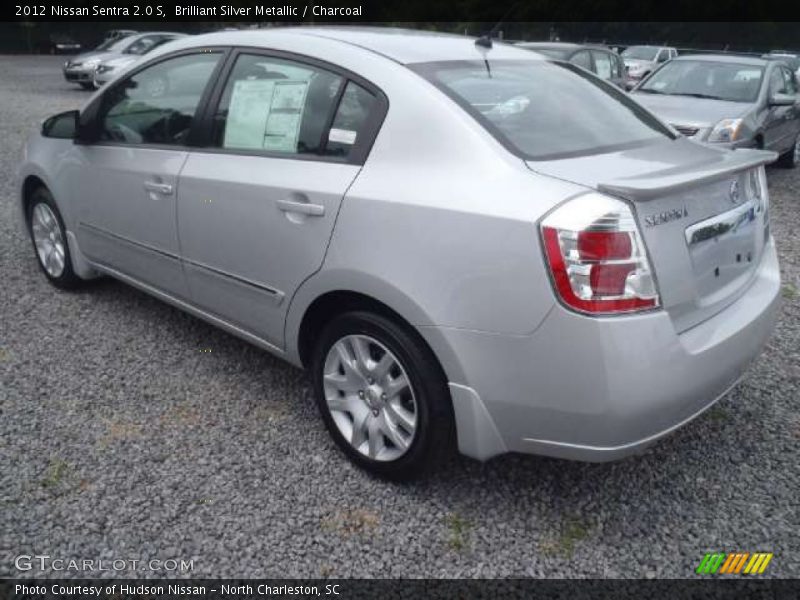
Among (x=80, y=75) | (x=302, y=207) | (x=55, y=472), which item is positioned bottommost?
(x=55, y=472)

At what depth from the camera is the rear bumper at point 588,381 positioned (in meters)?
2.16

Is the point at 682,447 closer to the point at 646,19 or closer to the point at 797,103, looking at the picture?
the point at 797,103

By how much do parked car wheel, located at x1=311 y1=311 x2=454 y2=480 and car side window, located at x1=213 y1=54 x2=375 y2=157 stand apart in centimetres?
72

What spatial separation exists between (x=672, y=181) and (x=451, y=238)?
72 centimetres

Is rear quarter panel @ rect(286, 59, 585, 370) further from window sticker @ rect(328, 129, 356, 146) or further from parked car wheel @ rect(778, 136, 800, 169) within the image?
parked car wheel @ rect(778, 136, 800, 169)

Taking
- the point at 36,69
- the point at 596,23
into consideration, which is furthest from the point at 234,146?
the point at 596,23

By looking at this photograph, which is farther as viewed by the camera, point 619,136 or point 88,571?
point 619,136

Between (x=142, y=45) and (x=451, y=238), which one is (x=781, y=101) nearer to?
(x=451, y=238)

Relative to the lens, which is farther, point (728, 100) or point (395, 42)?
point (728, 100)

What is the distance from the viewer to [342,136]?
277 cm

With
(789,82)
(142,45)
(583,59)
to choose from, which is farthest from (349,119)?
(142,45)

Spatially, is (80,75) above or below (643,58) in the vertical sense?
below

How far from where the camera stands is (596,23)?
38781 millimetres

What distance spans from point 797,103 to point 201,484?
361 inches
